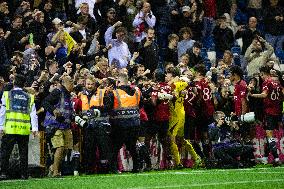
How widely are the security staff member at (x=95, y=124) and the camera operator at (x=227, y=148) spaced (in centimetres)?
244

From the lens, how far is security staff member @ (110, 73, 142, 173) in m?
20.3

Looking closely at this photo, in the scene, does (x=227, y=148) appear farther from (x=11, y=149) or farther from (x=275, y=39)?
(x=275, y=39)

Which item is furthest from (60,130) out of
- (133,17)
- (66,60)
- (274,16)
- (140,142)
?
(274,16)

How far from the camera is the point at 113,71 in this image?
22.3 meters

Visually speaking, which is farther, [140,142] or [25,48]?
[25,48]

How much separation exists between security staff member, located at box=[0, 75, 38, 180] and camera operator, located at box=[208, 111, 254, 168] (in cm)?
430

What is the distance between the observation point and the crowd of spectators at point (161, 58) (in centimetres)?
2122

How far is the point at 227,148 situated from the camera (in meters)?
20.3

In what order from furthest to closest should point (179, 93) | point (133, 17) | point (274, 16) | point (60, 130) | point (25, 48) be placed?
point (274, 16)
point (133, 17)
point (25, 48)
point (179, 93)
point (60, 130)

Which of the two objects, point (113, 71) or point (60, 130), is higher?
point (113, 71)

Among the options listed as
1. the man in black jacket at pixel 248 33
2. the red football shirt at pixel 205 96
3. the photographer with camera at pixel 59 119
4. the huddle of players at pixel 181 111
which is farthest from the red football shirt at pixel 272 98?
the man in black jacket at pixel 248 33

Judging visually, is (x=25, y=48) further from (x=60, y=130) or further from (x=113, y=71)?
(x=60, y=130)

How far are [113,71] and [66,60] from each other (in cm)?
174

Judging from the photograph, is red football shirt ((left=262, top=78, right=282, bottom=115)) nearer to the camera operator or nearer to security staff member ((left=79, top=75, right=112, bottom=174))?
the camera operator
